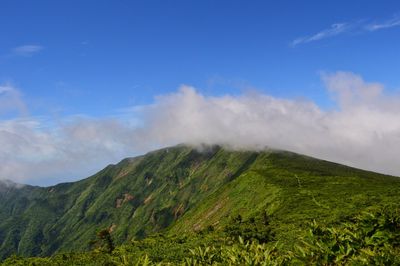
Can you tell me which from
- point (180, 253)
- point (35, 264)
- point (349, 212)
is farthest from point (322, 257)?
point (349, 212)

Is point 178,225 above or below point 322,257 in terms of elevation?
below

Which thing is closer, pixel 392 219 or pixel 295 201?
pixel 392 219

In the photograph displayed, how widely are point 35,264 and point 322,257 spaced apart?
58.8m

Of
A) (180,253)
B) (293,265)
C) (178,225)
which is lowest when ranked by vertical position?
(178,225)

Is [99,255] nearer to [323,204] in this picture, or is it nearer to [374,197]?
[323,204]

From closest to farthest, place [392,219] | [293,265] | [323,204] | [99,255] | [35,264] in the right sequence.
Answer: [293,265]
[392,219]
[35,264]
[99,255]
[323,204]

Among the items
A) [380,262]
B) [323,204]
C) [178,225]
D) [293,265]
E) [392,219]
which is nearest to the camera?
[380,262]

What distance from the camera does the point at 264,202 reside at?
13262cm

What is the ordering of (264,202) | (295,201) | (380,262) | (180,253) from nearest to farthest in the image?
(380,262)
(180,253)
(295,201)
(264,202)

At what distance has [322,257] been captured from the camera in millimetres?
15891

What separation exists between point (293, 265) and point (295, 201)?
11044 cm

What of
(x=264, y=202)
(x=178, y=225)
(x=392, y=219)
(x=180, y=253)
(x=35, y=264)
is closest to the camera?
(x=392, y=219)

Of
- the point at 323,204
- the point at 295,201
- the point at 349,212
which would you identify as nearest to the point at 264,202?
the point at 295,201

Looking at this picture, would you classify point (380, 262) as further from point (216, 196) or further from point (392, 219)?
point (216, 196)
